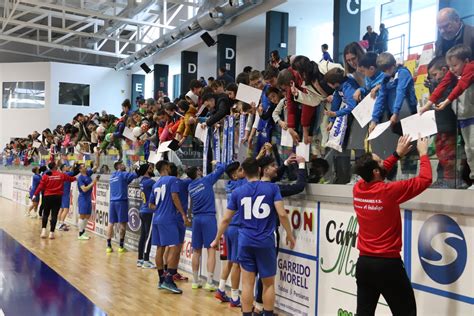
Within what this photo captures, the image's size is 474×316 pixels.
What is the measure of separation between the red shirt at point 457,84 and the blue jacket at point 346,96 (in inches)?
44.6

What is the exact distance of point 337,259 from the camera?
5277 millimetres

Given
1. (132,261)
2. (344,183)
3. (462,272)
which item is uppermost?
(344,183)

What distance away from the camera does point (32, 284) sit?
300 inches

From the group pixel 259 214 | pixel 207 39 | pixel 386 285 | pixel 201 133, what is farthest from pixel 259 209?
pixel 207 39

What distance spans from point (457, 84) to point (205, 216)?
4177 mm

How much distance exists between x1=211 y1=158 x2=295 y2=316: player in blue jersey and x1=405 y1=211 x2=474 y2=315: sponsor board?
136 cm

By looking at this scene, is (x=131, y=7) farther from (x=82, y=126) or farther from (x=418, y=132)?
(x=418, y=132)

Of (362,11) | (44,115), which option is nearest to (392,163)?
(362,11)

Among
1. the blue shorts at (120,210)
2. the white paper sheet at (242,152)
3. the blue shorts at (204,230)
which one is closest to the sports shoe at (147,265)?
the blue shorts at (120,210)

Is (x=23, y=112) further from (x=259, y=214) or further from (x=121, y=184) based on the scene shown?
(x=259, y=214)

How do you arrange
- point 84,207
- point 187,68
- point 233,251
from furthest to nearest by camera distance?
point 187,68, point 84,207, point 233,251

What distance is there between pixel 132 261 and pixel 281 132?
15.7 feet

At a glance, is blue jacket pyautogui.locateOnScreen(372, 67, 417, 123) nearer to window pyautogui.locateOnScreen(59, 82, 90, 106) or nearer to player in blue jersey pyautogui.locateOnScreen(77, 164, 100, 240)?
player in blue jersey pyautogui.locateOnScreen(77, 164, 100, 240)

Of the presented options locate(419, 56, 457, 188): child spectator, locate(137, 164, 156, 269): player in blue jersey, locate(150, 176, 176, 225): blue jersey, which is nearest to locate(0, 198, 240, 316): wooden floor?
locate(137, 164, 156, 269): player in blue jersey
